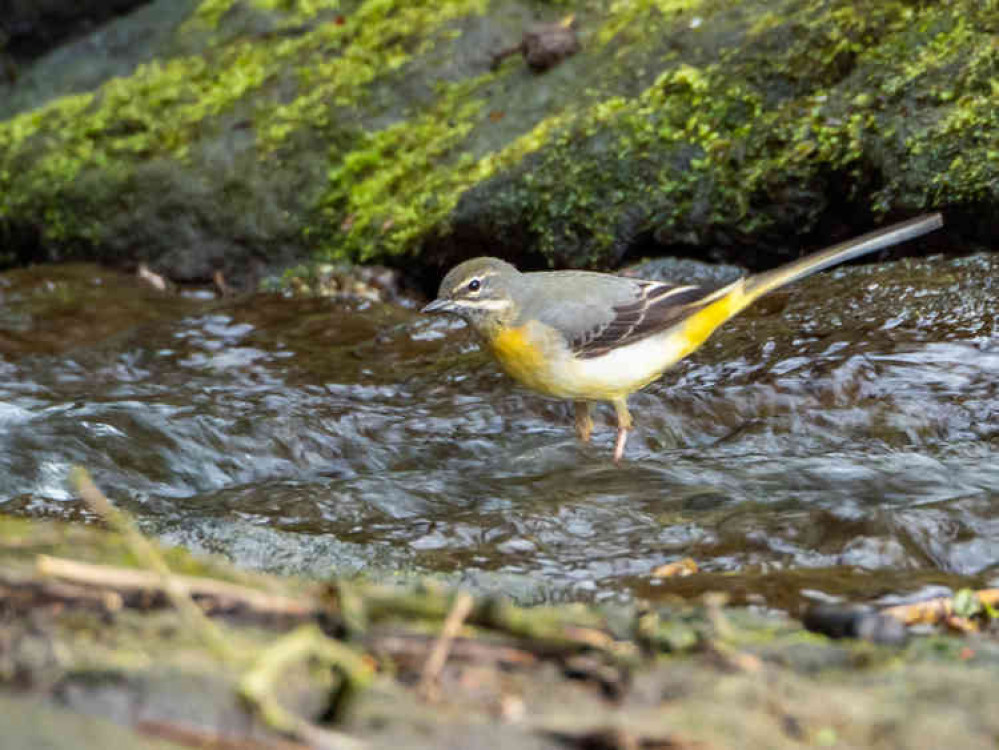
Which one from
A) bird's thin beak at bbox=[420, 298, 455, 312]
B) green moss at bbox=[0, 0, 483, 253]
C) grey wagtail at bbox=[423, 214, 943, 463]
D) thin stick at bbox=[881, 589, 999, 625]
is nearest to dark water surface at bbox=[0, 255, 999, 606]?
thin stick at bbox=[881, 589, 999, 625]

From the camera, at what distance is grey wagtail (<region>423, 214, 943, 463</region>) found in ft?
22.9

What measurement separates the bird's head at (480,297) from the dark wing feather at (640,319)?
479mm

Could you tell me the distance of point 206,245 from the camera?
38.9ft

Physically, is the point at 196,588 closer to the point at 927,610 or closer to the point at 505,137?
the point at 927,610

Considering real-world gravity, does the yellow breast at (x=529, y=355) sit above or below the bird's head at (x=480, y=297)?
below

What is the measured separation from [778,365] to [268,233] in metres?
6.01

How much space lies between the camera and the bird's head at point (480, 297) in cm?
707

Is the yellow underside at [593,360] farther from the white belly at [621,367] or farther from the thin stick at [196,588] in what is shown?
the thin stick at [196,588]

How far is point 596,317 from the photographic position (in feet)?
23.5

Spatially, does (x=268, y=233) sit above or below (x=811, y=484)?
above

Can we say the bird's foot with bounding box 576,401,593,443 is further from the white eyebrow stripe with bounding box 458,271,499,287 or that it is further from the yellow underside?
the white eyebrow stripe with bounding box 458,271,499,287

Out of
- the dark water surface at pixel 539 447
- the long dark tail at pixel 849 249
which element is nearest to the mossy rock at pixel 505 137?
the dark water surface at pixel 539 447

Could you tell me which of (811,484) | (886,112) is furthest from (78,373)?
(886,112)

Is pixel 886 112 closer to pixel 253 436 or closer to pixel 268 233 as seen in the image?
pixel 253 436
